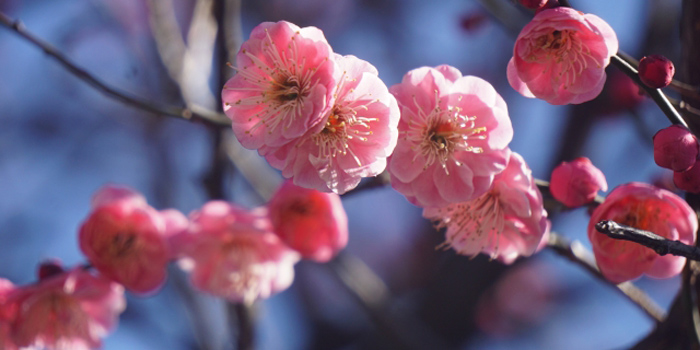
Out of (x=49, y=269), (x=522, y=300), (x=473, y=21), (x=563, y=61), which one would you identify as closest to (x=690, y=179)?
(x=563, y=61)

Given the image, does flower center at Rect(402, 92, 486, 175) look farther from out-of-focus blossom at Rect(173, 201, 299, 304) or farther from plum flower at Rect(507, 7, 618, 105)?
out-of-focus blossom at Rect(173, 201, 299, 304)

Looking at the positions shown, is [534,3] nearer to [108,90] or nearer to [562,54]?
[562,54]

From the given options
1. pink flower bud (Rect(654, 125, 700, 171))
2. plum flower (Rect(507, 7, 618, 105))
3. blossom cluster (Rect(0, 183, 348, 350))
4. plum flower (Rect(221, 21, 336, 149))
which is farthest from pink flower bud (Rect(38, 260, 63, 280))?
pink flower bud (Rect(654, 125, 700, 171))

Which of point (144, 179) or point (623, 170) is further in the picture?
point (144, 179)

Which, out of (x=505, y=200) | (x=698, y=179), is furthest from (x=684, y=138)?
(x=505, y=200)

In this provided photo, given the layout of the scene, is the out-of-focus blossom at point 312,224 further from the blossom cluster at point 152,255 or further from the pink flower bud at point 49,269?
the pink flower bud at point 49,269

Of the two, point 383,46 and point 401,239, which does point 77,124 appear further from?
point 401,239

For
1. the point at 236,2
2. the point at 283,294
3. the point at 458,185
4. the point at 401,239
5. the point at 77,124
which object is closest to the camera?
the point at 458,185

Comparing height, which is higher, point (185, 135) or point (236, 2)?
point (236, 2)
